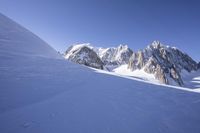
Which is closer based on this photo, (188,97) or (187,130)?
(187,130)

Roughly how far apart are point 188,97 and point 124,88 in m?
2.78

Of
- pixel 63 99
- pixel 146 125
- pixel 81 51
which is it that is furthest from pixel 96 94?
pixel 81 51

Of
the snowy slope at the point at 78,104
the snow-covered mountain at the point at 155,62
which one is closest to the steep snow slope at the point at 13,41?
the snowy slope at the point at 78,104

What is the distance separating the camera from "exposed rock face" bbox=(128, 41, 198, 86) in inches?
4856

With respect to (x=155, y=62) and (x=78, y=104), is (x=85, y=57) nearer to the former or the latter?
(x=155, y=62)

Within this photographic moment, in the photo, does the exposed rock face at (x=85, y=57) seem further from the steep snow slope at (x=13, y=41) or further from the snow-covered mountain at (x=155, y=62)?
the steep snow slope at (x=13, y=41)

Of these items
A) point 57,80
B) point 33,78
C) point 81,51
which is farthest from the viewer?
point 81,51

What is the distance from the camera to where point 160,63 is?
5600 inches

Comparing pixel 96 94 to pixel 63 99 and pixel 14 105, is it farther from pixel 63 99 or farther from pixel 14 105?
pixel 14 105

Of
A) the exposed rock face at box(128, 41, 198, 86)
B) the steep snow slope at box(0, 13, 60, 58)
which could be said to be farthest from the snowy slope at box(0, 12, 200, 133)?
the exposed rock face at box(128, 41, 198, 86)

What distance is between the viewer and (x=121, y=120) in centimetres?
443

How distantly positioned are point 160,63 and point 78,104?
14833 cm

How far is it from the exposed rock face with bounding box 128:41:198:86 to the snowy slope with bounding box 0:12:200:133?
113273mm

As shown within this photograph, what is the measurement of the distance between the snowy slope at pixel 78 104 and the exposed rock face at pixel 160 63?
113 meters
